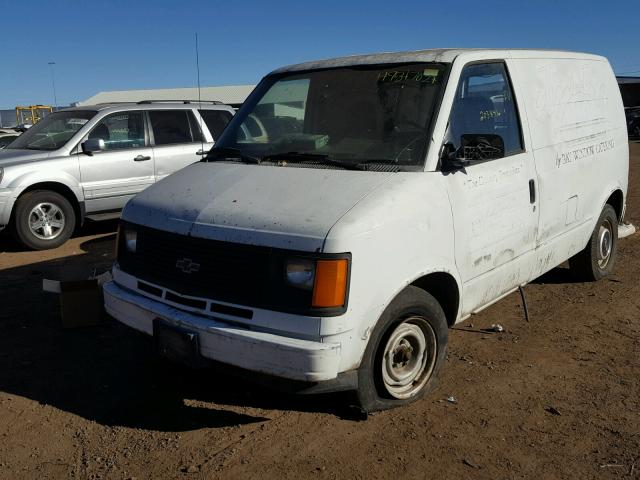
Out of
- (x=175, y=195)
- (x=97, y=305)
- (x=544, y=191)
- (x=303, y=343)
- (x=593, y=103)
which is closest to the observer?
(x=303, y=343)

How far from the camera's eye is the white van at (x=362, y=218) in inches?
122

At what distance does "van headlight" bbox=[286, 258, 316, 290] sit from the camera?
3.04 meters

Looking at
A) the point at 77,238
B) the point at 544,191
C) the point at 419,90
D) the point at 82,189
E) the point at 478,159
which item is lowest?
the point at 77,238

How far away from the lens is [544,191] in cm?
448

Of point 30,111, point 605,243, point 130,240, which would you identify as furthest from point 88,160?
point 30,111

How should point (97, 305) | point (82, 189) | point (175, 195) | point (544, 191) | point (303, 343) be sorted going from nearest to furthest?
point (303, 343) < point (175, 195) < point (544, 191) < point (97, 305) < point (82, 189)

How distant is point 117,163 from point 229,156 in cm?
472

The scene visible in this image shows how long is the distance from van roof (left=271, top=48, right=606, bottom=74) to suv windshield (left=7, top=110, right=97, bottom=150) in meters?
4.61

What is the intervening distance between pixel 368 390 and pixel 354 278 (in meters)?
0.70

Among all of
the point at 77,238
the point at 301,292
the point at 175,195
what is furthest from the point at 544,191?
the point at 77,238

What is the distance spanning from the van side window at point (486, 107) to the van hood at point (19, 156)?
19.7 feet

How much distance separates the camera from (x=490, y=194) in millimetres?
3963

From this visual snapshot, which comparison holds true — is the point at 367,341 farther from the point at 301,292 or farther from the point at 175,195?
the point at 175,195

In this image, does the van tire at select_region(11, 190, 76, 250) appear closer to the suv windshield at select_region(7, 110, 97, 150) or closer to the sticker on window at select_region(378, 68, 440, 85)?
the suv windshield at select_region(7, 110, 97, 150)
